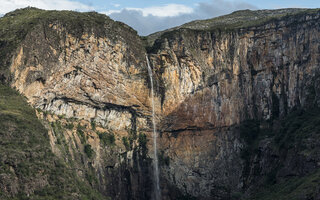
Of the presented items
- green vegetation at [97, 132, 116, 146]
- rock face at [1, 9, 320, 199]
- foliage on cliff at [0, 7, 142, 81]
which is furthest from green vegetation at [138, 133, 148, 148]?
foliage on cliff at [0, 7, 142, 81]

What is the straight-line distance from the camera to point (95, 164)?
67.4 m

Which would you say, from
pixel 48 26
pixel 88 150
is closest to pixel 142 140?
pixel 88 150

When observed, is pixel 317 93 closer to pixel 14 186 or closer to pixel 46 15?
pixel 46 15

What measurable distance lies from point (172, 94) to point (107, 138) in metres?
8.85

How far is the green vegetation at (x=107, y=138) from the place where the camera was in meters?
69.5

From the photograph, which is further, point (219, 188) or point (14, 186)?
point (219, 188)

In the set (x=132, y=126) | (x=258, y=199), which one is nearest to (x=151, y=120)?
(x=132, y=126)

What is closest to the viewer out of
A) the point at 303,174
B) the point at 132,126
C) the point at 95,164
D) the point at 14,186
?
the point at 14,186

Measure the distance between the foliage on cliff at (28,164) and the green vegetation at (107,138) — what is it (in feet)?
→ 31.9

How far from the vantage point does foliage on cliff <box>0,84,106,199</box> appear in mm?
49438

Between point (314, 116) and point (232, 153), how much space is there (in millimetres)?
10130

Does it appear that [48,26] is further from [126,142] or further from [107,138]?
[126,142]

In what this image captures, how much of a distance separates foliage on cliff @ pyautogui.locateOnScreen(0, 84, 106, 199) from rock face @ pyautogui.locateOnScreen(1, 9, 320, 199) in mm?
5291

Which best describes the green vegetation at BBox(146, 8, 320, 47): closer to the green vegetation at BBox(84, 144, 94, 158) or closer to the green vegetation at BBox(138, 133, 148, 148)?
the green vegetation at BBox(138, 133, 148, 148)
